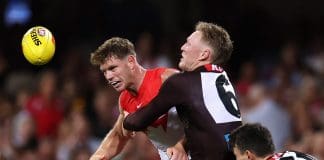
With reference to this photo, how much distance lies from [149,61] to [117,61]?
5.52m

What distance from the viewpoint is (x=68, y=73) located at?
13773 mm

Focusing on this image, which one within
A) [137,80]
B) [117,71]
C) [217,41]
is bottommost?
[137,80]

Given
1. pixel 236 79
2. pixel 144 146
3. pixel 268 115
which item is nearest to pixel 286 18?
pixel 236 79

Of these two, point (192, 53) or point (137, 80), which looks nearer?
point (192, 53)

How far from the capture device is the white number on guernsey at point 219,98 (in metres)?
7.16

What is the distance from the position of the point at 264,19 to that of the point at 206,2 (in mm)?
961

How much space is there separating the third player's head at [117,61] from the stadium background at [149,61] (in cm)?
386

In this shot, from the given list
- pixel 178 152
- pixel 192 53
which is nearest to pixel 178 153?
pixel 178 152

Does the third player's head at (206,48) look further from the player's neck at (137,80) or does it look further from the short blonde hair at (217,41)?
the player's neck at (137,80)

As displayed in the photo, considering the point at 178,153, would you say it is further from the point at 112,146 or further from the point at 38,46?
the point at 38,46

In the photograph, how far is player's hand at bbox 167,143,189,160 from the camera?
730cm

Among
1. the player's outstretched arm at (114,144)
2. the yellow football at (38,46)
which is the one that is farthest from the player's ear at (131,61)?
the yellow football at (38,46)

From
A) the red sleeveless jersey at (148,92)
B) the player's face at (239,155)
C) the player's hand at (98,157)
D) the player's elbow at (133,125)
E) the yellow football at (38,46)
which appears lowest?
the player's hand at (98,157)

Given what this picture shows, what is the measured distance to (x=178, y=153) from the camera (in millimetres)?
7312
